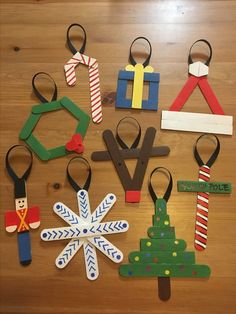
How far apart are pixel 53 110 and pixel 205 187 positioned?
1.34 ft

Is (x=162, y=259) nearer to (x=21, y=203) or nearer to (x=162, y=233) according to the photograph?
(x=162, y=233)

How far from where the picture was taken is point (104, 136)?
0.78m

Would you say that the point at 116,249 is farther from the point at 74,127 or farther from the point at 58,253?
the point at 74,127

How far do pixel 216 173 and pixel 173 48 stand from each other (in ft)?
1.12

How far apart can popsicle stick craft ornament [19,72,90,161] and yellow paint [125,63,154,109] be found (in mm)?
125

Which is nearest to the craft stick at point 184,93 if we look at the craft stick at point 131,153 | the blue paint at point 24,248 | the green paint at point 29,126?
the craft stick at point 131,153

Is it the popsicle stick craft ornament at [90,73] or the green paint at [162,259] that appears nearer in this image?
the green paint at [162,259]

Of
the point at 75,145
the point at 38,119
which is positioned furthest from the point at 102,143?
the point at 38,119

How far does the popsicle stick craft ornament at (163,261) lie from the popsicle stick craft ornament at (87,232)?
0.04 metres

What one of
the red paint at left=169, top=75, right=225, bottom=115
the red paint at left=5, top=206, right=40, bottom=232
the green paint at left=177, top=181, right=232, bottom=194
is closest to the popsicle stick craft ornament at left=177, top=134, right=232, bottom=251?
the green paint at left=177, top=181, right=232, bottom=194

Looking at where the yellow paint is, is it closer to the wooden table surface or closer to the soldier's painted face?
the wooden table surface

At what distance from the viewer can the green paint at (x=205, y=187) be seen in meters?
0.74

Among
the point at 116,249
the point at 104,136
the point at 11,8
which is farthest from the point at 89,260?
the point at 11,8

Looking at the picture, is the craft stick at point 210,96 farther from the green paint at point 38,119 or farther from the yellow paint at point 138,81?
the green paint at point 38,119
